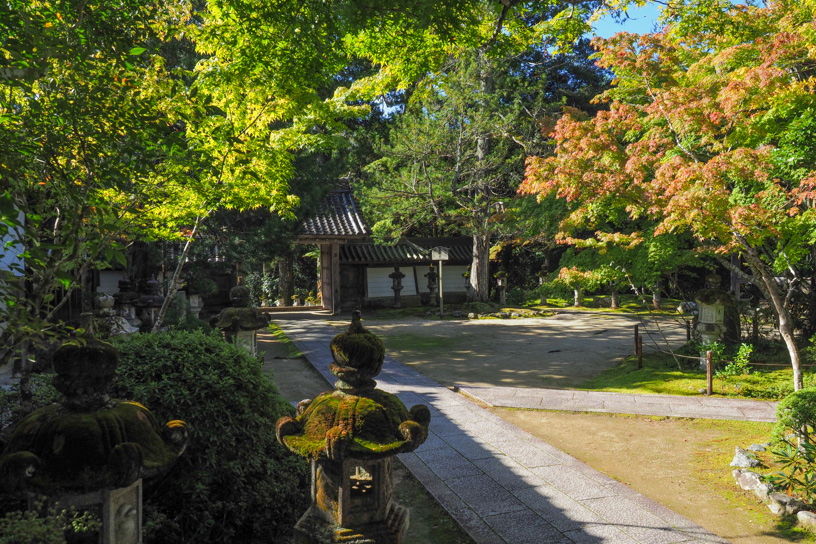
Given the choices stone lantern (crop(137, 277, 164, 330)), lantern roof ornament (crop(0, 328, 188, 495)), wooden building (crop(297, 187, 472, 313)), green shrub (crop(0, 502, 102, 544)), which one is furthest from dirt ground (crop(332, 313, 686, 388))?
lantern roof ornament (crop(0, 328, 188, 495))

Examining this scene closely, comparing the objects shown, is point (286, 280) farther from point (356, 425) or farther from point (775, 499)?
point (356, 425)

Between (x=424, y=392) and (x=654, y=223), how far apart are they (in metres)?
7.63

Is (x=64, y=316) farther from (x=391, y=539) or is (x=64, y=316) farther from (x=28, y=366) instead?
(x=391, y=539)

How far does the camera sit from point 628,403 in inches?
342

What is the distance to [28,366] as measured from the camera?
159 inches

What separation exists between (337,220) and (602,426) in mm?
15334

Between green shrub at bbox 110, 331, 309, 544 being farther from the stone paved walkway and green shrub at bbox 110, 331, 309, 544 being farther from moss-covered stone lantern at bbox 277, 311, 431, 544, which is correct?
the stone paved walkway

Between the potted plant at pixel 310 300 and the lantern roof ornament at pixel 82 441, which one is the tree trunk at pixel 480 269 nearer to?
the potted plant at pixel 310 300

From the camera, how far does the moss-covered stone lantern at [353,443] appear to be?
3193 mm

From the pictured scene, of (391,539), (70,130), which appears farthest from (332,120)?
(391,539)

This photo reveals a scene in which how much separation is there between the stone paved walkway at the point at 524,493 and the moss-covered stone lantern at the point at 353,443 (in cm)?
129

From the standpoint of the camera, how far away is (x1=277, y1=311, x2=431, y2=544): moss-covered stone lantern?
10.5 ft

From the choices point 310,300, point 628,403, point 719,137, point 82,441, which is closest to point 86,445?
point 82,441

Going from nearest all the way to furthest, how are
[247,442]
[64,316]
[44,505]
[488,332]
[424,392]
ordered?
[44,505]
[247,442]
[424,392]
[64,316]
[488,332]
